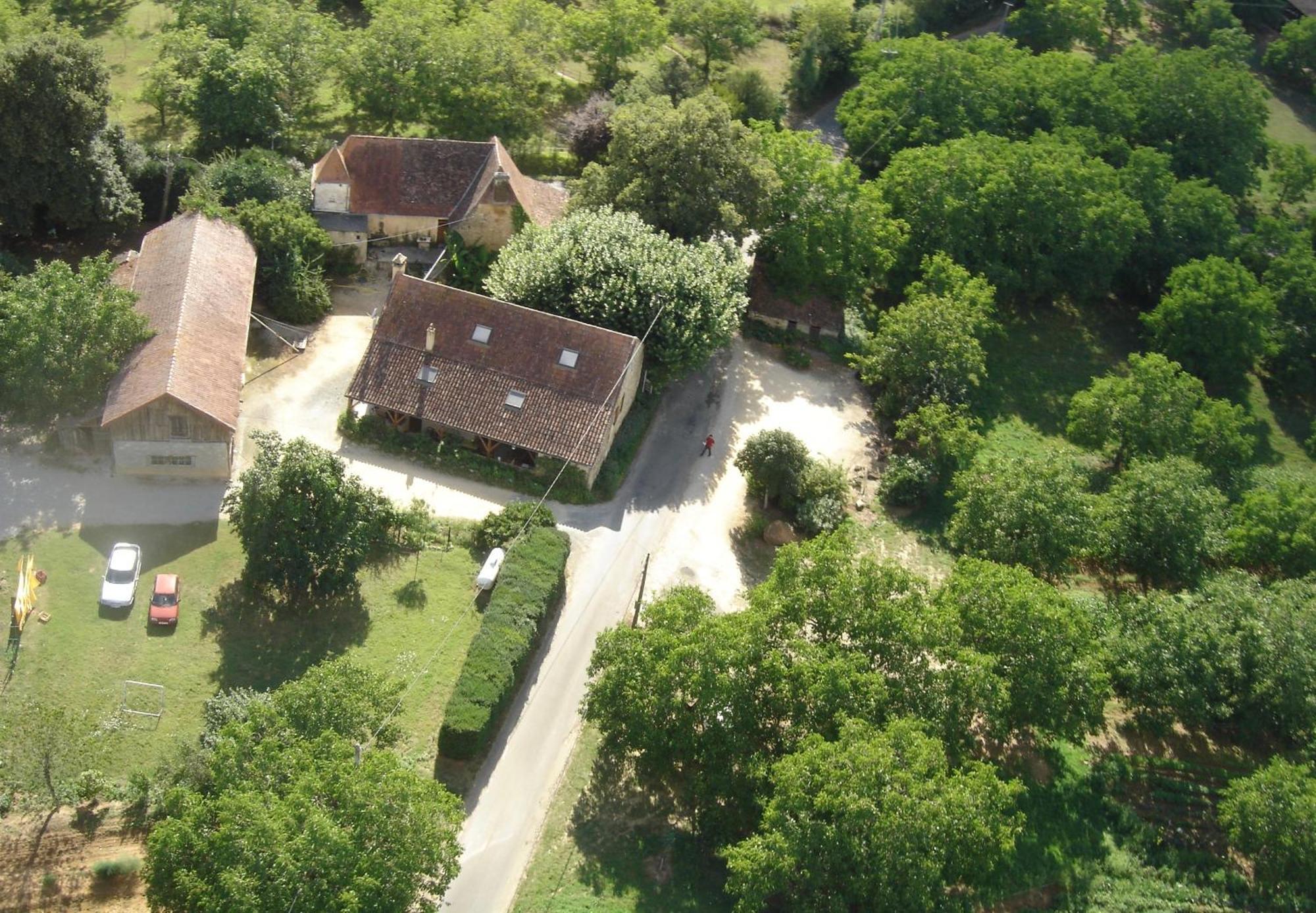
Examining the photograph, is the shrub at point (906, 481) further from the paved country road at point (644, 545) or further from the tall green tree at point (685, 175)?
the tall green tree at point (685, 175)

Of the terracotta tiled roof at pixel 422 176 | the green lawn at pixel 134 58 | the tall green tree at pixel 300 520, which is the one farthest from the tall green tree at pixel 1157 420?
the green lawn at pixel 134 58

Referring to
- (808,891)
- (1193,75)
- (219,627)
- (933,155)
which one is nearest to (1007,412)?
(933,155)

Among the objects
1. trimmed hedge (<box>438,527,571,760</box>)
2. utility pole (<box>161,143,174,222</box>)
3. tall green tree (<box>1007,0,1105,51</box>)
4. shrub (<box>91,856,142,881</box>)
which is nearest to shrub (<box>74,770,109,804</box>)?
shrub (<box>91,856,142,881</box>)

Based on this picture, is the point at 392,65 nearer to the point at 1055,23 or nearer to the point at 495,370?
the point at 495,370

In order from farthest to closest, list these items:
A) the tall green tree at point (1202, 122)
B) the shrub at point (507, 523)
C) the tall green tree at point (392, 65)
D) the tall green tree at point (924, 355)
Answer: the tall green tree at point (1202, 122) → the tall green tree at point (392, 65) → the tall green tree at point (924, 355) → the shrub at point (507, 523)

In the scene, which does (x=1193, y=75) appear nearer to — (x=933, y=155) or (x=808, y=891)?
(x=933, y=155)
